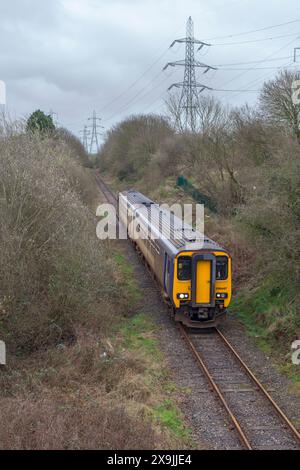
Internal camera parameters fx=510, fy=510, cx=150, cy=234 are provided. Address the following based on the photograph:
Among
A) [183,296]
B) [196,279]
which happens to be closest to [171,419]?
[183,296]

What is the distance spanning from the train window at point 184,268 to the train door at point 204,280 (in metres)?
0.18

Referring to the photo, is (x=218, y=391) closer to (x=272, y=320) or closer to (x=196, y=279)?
(x=196, y=279)

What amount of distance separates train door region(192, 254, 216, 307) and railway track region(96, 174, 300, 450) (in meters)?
1.11

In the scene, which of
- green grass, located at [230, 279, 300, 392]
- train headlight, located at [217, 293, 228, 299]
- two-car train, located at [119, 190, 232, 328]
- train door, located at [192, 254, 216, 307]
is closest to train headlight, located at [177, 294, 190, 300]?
two-car train, located at [119, 190, 232, 328]

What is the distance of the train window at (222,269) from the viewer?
14.6m

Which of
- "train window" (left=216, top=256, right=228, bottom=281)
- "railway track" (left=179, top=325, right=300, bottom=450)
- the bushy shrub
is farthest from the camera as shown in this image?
"train window" (left=216, top=256, right=228, bottom=281)

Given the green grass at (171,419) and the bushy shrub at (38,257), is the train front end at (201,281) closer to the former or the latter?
the bushy shrub at (38,257)

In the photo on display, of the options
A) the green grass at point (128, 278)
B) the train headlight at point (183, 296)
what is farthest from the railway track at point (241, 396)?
the green grass at point (128, 278)

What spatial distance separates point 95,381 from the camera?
36.9 feet

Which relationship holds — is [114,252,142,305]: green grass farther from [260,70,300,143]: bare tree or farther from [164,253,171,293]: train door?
[260,70,300,143]: bare tree

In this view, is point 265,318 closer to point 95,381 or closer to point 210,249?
point 210,249

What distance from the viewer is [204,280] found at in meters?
14.5

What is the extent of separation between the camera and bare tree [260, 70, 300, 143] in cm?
2200
